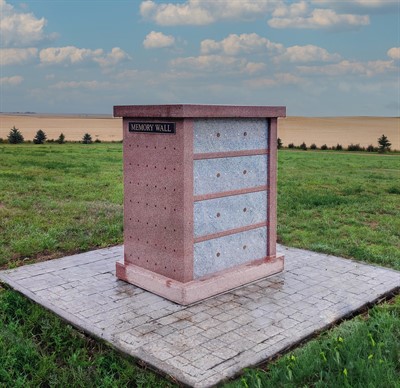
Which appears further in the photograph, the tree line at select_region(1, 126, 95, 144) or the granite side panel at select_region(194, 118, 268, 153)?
the tree line at select_region(1, 126, 95, 144)

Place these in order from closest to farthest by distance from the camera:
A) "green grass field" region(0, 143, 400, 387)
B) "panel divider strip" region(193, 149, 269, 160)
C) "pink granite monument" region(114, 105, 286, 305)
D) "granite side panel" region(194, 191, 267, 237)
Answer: "green grass field" region(0, 143, 400, 387) → "pink granite monument" region(114, 105, 286, 305) → "panel divider strip" region(193, 149, 269, 160) → "granite side panel" region(194, 191, 267, 237)

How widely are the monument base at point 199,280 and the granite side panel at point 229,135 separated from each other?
1.49 m

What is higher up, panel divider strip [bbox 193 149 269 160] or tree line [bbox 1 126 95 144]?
panel divider strip [bbox 193 149 269 160]

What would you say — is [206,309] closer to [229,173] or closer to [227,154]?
[229,173]

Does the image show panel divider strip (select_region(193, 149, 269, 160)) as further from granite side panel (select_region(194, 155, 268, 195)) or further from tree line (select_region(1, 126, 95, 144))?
tree line (select_region(1, 126, 95, 144))

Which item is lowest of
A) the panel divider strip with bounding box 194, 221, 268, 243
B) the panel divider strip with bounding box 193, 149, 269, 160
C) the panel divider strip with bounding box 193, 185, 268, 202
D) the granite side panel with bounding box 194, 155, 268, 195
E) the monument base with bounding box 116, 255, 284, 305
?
the monument base with bounding box 116, 255, 284, 305

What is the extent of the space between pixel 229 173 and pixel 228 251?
3.14 ft

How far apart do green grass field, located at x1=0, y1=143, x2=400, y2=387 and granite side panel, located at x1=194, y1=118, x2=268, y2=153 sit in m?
2.39

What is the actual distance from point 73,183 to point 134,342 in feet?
35.3

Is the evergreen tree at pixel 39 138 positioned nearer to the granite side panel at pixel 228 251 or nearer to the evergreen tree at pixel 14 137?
the evergreen tree at pixel 14 137

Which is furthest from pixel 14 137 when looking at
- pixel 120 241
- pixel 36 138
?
pixel 120 241

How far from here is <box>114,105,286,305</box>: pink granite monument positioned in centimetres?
600

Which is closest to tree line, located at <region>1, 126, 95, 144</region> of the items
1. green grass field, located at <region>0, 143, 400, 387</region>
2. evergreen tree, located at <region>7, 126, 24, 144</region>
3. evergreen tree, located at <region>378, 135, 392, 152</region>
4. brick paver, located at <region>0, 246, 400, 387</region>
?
evergreen tree, located at <region>7, 126, 24, 144</region>

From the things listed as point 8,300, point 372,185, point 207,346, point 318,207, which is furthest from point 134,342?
point 372,185
